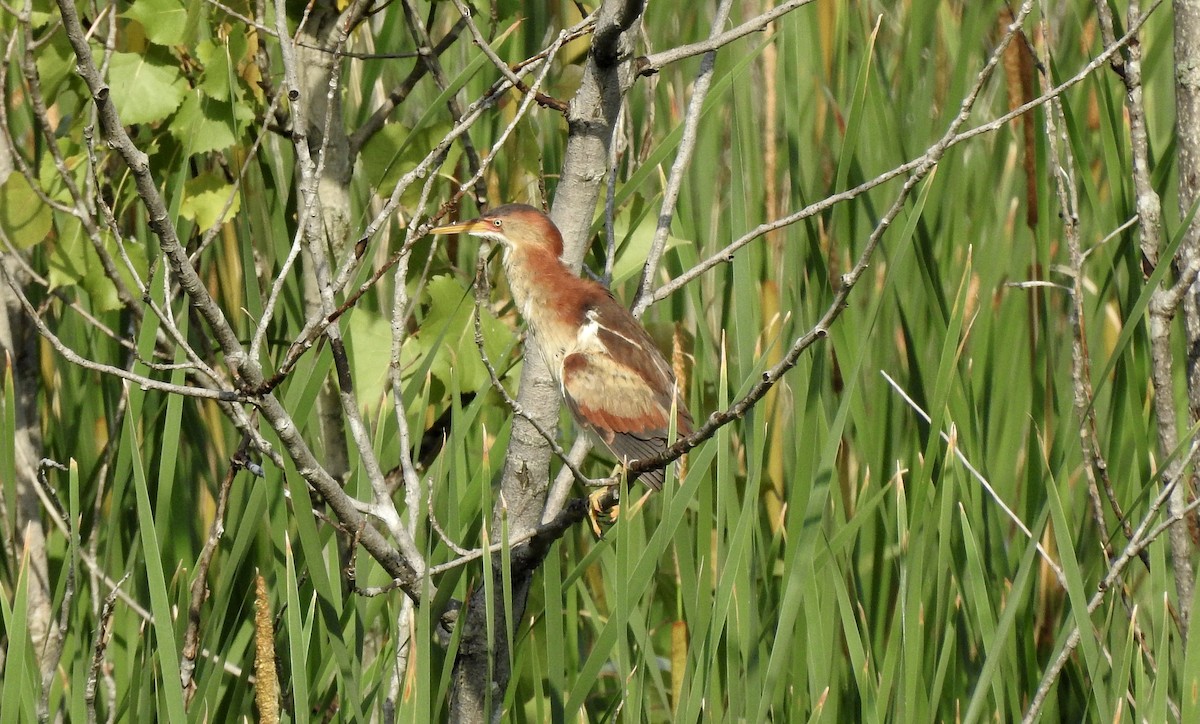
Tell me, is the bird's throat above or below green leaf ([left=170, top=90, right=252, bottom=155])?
below

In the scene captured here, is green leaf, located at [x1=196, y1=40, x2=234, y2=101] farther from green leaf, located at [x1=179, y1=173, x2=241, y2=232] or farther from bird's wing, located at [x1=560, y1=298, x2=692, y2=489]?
bird's wing, located at [x1=560, y1=298, x2=692, y2=489]

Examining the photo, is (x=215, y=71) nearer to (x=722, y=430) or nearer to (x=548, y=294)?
(x=548, y=294)

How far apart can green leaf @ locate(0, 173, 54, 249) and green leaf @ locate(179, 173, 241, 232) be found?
23 cm

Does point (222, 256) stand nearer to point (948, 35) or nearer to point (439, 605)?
point (439, 605)

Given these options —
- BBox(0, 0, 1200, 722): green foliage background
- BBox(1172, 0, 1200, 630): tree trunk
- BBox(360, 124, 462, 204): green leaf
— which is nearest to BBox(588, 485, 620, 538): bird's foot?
BBox(0, 0, 1200, 722): green foliage background

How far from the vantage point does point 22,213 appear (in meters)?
2.07

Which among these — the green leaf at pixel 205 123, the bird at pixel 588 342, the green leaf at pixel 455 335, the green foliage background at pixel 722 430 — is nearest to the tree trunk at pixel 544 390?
the green foliage background at pixel 722 430

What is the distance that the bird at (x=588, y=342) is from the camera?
2.36 metres

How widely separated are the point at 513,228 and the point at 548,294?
0.16m

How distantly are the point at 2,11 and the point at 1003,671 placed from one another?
6.79 ft

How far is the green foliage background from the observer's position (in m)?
1.79

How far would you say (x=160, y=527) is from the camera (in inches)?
76.0

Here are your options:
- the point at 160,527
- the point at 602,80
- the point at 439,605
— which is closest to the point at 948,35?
the point at 602,80

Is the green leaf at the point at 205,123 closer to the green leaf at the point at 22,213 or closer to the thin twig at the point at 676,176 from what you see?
the green leaf at the point at 22,213
